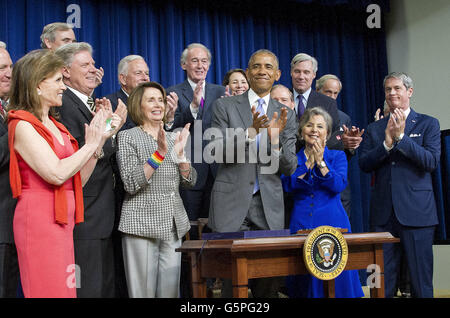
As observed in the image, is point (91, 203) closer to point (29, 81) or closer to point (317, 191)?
point (29, 81)

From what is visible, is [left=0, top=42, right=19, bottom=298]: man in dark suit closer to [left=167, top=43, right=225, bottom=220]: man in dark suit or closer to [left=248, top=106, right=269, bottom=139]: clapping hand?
[left=248, top=106, right=269, bottom=139]: clapping hand

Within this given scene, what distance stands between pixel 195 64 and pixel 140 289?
198cm

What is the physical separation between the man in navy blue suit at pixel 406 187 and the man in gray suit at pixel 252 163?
1.10 m

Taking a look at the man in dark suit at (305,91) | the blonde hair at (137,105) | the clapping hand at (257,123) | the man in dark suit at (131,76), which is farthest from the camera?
the man in dark suit at (305,91)

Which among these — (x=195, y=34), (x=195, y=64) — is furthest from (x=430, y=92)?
(x=195, y=64)

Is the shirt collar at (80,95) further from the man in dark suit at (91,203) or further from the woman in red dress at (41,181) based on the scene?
the woman in red dress at (41,181)

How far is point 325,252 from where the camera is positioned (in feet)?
8.61

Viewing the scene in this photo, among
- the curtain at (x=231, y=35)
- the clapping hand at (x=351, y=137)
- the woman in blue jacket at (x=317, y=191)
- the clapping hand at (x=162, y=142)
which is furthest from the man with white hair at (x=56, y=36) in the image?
the clapping hand at (x=351, y=137)

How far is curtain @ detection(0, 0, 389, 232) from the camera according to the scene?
5457 mm

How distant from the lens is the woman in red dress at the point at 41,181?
2.24 metres

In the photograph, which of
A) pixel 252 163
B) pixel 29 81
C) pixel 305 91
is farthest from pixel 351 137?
pixel 29 81

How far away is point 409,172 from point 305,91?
3.46 feet

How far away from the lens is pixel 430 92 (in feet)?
20.7
